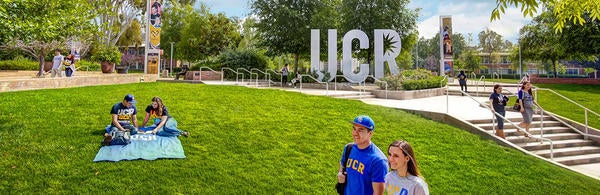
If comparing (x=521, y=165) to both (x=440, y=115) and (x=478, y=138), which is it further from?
(x=440, y=115)

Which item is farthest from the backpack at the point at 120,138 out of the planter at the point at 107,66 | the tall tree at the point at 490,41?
the tall tree at the point at 490,41

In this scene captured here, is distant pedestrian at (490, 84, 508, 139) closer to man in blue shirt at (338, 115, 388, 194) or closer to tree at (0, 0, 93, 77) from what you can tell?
man in blue shirt at (338, 115, 388, 194)

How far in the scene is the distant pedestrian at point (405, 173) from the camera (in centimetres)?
270

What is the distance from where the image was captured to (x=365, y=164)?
3.16 meters

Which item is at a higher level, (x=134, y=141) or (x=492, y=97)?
(x=492, y=97)

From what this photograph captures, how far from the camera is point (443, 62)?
30.1 metres

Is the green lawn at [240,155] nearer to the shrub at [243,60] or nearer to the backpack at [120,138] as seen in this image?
the backpack at [120,138]

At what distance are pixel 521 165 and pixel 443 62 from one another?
2426cm

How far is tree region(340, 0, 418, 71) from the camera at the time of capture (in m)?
27.4

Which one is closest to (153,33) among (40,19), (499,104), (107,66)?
(107,66)

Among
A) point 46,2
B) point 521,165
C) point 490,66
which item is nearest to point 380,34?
point 521,165

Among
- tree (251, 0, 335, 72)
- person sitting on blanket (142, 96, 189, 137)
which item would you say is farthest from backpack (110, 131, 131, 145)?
tree (251, 0, 335, 72)

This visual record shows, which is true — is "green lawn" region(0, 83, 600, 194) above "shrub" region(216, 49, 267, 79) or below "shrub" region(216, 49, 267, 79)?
below

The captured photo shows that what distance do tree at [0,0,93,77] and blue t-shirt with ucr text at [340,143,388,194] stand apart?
6.64 metres
